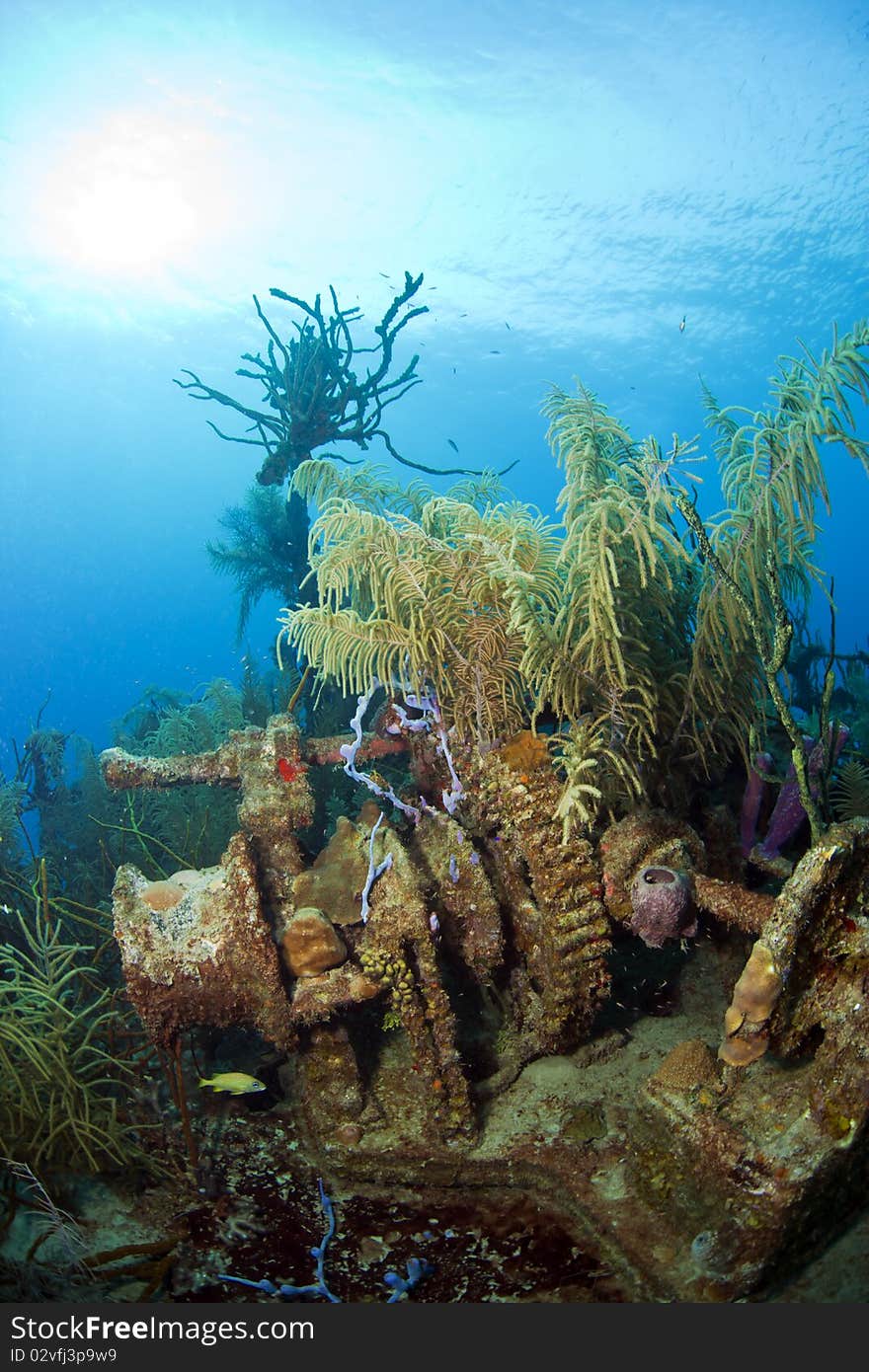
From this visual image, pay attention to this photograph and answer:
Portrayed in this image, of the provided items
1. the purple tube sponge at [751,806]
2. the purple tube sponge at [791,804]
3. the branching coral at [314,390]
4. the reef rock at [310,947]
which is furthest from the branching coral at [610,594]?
the branching coral at [314,390]

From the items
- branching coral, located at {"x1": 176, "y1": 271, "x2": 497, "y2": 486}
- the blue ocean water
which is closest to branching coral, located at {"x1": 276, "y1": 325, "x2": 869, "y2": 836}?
the blue ocean water

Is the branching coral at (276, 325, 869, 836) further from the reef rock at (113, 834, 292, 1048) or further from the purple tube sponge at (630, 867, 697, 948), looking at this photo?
the reef rock at (113, 834, 292, 1048)

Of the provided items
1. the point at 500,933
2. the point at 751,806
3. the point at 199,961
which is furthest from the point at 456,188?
the point at 199,961

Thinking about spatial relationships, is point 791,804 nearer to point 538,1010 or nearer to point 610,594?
point 610,594

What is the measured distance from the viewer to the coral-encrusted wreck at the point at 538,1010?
8.87 ft

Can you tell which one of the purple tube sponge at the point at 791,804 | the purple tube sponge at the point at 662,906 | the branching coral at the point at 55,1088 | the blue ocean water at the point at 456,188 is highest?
the blue ocean water at the point at 456,188

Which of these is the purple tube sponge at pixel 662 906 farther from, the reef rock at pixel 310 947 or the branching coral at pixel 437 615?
the reef rock at pixel 310 947

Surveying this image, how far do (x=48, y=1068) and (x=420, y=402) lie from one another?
2717 inches

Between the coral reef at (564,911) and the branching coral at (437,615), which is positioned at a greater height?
the branching coral at (437,615)

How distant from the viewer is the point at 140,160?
32.4 meters

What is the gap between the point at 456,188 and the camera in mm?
33281

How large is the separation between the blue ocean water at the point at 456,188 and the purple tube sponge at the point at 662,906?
2.47m

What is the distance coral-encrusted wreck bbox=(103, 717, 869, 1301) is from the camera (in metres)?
2.71

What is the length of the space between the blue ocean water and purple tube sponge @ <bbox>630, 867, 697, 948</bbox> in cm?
247
